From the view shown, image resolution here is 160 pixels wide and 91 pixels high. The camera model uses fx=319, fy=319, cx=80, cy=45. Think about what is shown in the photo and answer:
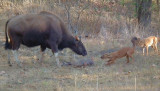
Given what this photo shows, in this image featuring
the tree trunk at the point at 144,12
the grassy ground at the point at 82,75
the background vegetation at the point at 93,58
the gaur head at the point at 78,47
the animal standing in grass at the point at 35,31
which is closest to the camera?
the grassy ground at the point at 82,75

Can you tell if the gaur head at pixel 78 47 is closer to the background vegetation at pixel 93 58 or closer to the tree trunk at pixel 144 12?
the background vegetation at pixel 93 58


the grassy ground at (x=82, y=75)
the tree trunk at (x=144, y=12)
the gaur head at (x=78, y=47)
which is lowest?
the grassy ground at (x=82, y=75)

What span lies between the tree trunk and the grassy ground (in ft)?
17.1

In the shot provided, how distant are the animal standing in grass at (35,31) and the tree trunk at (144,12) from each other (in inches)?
302

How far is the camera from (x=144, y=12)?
19.0m

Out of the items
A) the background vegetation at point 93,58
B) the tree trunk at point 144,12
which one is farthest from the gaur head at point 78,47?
the tree trunk at point 144,12

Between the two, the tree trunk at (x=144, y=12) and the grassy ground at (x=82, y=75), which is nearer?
the grassy ground at (x=82, y=75)

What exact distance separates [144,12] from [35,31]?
30.1 feet

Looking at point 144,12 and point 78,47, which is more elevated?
point 144,12

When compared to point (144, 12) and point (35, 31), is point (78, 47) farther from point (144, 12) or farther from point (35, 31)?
point (144, 12)

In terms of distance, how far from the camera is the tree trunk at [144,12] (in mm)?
18672

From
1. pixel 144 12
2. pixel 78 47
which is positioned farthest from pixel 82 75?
pixel 144 12

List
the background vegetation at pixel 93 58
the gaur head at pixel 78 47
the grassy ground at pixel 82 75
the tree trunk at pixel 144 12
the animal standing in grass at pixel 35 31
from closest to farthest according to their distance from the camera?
the grassy ground at pixel 82 75
the background vegetation at pixel 93 58
the animal standing in grass at pixel 35 31
the gaur head at pixel 78 47
the tree trunk at pixel 144 12

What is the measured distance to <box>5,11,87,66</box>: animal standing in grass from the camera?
11.6m
